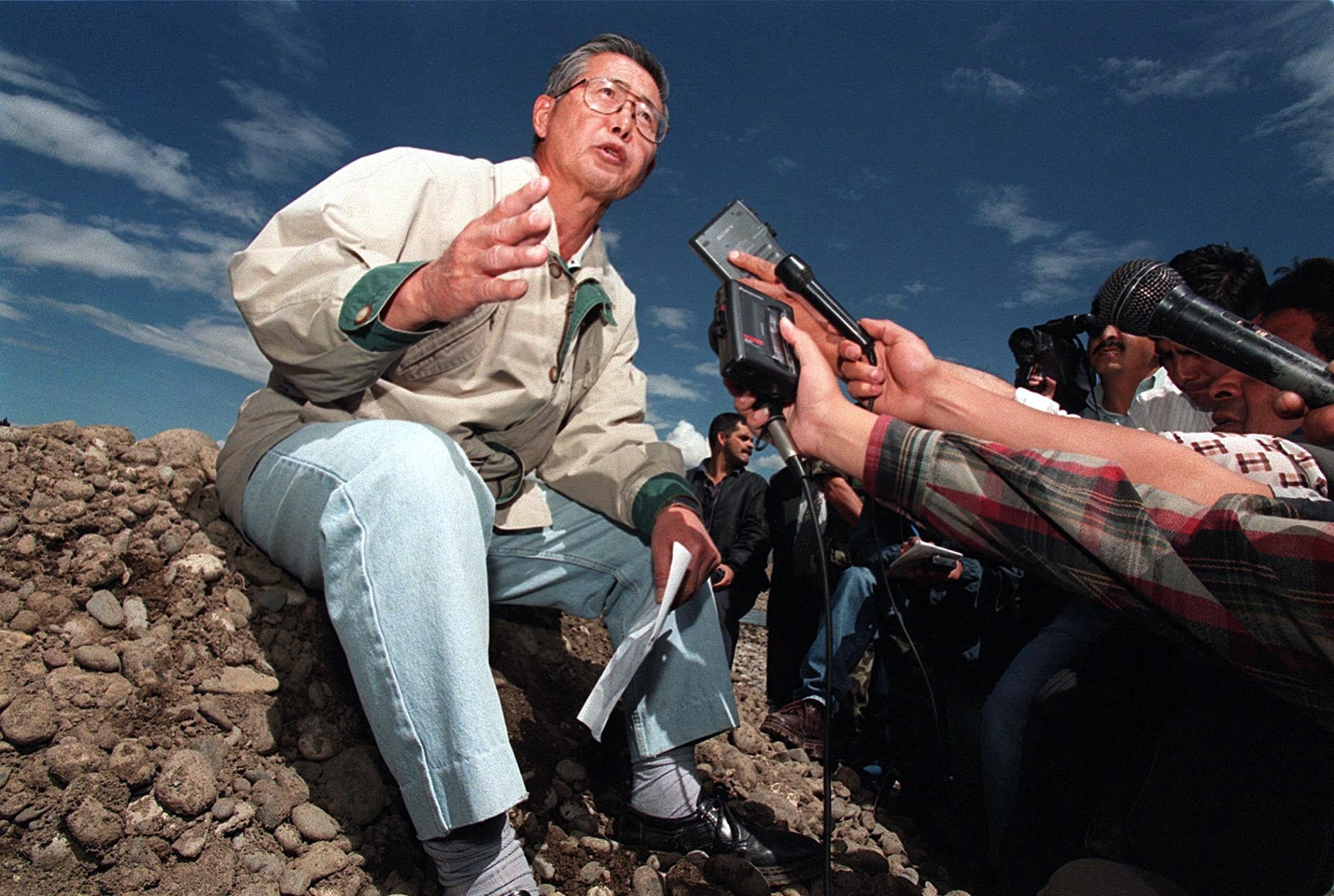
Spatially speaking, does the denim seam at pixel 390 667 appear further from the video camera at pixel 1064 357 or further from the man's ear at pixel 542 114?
the video camera at pixel 1064 357

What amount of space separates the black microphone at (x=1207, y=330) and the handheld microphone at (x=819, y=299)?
60 centimetres

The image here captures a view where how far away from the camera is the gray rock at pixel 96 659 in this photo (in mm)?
1828

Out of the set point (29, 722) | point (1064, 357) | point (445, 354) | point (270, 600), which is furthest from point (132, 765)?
point (1064, 357)

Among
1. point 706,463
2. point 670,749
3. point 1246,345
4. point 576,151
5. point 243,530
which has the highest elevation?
point 576,151

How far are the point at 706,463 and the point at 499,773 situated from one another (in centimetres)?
404

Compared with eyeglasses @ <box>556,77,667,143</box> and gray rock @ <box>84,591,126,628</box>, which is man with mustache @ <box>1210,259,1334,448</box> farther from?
gray rock @ <box>84,591,126,628</box>

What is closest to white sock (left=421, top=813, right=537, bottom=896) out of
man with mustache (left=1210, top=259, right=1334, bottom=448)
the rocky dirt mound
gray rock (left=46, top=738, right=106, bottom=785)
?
the rocky dirt mound

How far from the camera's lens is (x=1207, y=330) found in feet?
5.34

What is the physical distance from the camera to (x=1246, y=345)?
5.19 ft

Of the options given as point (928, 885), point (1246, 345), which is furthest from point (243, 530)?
point (1246, 345)

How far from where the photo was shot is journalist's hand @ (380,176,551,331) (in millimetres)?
1512

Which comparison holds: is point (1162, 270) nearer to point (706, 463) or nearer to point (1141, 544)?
point (1141, 544)

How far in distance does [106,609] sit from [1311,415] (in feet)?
9.86

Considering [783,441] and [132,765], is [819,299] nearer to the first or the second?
[783,441]
